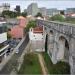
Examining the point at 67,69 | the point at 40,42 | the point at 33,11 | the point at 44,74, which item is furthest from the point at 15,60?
the point at 33,11

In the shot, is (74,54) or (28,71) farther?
(28,71)

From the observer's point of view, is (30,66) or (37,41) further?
(37,41)

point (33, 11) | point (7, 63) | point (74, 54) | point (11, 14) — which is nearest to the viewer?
point (74, 54)

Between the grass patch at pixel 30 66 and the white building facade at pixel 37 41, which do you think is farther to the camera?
the white building facade at pixel 37 41

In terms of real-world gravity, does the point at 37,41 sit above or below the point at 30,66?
above

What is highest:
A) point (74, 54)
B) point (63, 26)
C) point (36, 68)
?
point (63, 26)

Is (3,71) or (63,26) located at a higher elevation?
(63,26)

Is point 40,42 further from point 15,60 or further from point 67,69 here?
point 67,69

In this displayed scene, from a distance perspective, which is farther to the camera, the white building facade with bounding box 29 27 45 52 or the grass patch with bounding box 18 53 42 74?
the white building facade with bounding box 29 27 45 52
